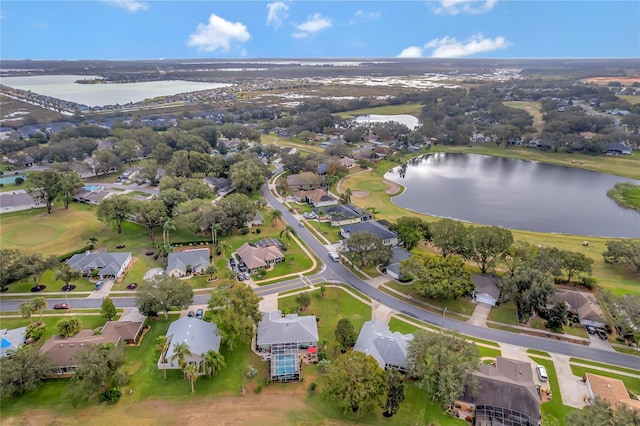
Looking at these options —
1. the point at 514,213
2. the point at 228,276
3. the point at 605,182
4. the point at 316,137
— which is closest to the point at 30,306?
the point at 228,276

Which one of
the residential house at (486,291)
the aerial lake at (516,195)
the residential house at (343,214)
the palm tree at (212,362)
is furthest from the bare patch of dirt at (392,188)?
the palm tree at (212,362)

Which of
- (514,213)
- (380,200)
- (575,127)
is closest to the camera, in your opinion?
(514,213)

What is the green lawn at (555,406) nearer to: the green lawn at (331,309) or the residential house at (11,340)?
the green lawn at (331,309)

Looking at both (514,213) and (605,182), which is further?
(605,182)

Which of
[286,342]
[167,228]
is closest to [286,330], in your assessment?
[286,342]

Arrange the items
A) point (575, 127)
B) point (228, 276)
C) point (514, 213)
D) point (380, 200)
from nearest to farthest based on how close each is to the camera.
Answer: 1. point (228, 276)
2. point (514, 213)
3. point (380, 200)
4. point (575, 127)

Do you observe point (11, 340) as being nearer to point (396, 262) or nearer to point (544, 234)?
point (396, 262)

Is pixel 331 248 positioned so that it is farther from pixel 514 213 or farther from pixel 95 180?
pixel 95 180
